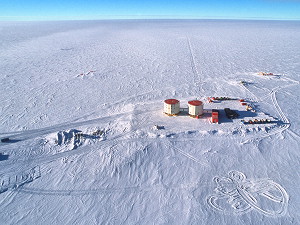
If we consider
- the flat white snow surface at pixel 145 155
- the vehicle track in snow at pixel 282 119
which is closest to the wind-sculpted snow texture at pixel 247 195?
the flat white snow surface at pixel 145 155

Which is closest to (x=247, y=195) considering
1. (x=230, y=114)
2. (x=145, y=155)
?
(x=145, y=155)

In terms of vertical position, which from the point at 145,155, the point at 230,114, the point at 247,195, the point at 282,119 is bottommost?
the point at 247,195

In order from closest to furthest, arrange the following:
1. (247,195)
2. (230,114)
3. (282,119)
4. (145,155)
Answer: (247,195)
(145,155)
(230,114)
(282,119)

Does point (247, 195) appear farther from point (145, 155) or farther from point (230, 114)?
point (230, 114)

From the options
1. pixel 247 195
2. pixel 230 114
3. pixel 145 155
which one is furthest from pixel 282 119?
pixel 145 155

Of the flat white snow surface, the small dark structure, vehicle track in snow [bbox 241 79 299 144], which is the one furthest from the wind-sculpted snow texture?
the small dark structure

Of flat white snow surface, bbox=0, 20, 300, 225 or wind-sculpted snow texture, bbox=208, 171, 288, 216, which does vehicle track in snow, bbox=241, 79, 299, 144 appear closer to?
flat white snow surface, bbox=0, 20, 300, 225

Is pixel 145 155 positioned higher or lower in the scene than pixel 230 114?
lower

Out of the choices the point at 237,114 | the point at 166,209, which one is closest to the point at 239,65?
the point at 237,114

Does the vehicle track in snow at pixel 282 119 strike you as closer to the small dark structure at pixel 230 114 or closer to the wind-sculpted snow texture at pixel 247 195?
the small dark structure at pixel 230 114

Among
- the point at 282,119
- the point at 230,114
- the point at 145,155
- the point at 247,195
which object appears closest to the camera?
the point at 247,195

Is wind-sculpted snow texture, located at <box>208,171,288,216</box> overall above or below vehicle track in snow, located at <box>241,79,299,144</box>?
below

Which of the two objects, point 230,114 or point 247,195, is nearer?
point 247,195
